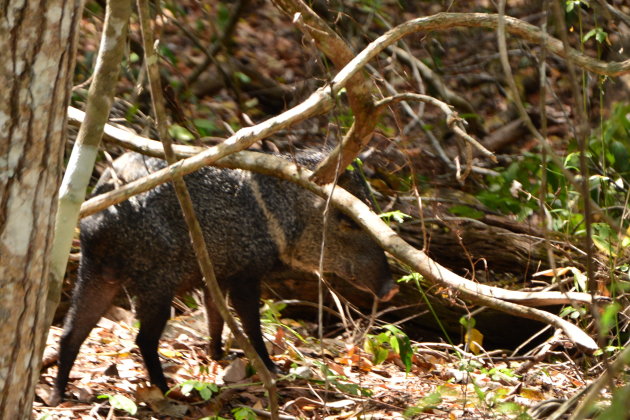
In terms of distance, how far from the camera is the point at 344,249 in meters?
4.71

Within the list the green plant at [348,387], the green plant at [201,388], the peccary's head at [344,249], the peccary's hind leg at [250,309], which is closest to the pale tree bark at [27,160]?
the green plant at [201,388]

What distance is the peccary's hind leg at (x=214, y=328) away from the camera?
4.50 m

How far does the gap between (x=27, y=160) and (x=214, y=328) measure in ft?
8.44

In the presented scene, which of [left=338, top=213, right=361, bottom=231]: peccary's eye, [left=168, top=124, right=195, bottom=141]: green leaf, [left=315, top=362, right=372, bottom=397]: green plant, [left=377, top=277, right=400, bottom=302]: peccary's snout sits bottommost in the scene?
[left=315, top=362, right=372, bottom=397]: green plant

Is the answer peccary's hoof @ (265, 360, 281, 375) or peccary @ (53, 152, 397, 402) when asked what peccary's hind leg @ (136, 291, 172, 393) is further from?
peccary's hoof @ (265, 360, 281, 375)

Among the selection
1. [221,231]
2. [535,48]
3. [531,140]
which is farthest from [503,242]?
[535,48]

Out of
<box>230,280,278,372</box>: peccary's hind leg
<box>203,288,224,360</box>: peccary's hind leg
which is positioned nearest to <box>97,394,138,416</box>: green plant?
<box>230,280,278,372</box>: peccary's hind leg

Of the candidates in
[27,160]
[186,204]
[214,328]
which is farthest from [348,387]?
[27,160]

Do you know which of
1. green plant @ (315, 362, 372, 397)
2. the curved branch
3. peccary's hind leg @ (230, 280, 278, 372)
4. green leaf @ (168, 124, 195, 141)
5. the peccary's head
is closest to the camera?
the curved branch

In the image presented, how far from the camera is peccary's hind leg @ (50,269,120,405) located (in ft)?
12.5

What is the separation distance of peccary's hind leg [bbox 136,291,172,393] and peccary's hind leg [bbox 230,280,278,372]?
47 centimetres

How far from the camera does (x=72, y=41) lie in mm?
2119

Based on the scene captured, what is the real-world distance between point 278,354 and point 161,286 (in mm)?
1100

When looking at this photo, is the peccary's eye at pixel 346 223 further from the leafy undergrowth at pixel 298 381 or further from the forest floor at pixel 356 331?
the leafy undergrowth at pixel 298 381
